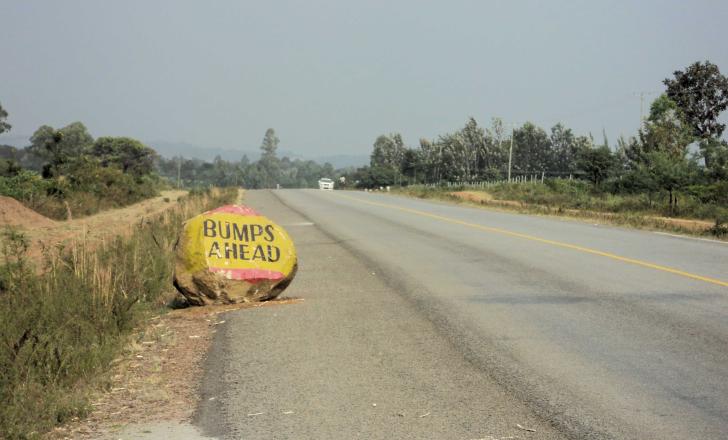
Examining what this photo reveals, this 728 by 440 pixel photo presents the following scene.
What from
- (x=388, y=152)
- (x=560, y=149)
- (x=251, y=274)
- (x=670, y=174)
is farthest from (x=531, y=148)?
(x=251, y=274)

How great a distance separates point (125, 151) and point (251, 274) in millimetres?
106701

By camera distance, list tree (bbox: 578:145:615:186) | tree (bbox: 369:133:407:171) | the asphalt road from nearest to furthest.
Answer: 1. the asphalt road
2. tree (bbox: 578:145:615:186)
3. tree (bbox: 369:133:407:171)

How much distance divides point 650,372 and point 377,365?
232 centimetres

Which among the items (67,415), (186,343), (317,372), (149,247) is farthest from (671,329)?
(149,247)

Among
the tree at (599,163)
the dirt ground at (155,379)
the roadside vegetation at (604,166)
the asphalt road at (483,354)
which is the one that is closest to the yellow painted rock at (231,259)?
the dirt ground at (155,379)

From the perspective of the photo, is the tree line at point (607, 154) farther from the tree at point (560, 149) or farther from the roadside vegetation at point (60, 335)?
the roadside vegetation at point (60, 335)

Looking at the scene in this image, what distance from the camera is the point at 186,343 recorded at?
7863mm

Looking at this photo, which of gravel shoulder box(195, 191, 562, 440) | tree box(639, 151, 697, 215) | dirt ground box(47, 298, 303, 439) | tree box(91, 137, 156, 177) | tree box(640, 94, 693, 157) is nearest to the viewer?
gravel shoulder box(195, 191, 562, 440)

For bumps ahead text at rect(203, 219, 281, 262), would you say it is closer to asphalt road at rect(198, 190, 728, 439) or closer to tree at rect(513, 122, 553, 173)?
asphalt road at rect(198, 190, 728, 439)

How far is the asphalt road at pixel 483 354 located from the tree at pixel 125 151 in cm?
9880

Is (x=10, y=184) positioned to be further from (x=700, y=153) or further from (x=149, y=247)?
(x=700, y=153)

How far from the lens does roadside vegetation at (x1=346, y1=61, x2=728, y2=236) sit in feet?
107

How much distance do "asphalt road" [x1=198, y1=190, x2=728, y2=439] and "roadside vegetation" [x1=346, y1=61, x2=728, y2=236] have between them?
11111 mm

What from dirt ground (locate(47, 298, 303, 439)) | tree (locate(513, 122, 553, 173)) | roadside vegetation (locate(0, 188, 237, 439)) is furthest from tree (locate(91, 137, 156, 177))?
dirt ground (locate(47, 298, 303, 439))
